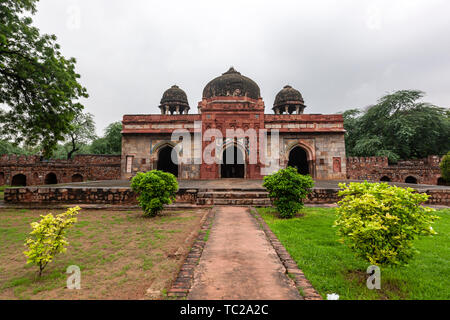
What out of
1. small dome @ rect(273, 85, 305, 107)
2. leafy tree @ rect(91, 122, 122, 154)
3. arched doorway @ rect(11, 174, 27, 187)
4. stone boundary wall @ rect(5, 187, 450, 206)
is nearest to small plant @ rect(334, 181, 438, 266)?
stone boundary wall @ rect(5, 187, 450, 206)

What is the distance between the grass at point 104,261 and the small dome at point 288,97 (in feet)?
65.9

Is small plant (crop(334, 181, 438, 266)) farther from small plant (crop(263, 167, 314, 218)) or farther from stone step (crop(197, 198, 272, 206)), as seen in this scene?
stone step (crop(197, 198, 272, 206))

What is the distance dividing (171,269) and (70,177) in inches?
861

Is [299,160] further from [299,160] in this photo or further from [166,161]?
[166,161]

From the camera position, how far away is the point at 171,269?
8.84 feet

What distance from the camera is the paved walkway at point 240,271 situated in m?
2.05

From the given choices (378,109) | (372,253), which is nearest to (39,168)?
(372,253)

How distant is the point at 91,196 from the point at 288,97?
20.3 m

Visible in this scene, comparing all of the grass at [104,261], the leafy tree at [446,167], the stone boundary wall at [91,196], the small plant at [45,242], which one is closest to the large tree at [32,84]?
the stone boundary wall at [91,196]

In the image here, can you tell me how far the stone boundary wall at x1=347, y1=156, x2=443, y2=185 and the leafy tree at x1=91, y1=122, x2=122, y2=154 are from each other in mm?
26129

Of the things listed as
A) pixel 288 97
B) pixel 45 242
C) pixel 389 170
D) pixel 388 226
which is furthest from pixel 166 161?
pixel 389 170

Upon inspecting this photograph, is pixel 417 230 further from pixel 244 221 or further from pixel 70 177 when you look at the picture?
pixel 70 177

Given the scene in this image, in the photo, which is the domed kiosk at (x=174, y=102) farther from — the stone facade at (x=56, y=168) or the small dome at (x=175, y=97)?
the stone facade at (x=56, y=168)

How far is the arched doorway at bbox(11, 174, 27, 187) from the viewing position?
19812 mm
